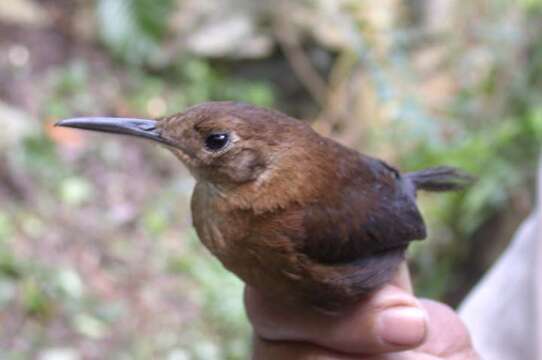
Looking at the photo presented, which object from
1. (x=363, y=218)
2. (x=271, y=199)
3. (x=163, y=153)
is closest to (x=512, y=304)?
(x=363, y=218)

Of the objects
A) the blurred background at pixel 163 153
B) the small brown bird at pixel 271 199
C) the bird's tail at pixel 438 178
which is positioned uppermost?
the blurred background at pixel 163 153

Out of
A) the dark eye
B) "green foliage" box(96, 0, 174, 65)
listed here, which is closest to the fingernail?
the dark eye

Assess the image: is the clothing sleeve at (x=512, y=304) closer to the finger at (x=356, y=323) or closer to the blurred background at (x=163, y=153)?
the finger at (x=356, y=323)

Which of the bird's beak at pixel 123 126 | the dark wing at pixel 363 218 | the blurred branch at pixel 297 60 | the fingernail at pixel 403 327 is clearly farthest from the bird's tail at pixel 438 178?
the blurred branch at pixel 297 60

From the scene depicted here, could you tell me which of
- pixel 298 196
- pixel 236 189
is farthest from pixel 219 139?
pixel 298 196

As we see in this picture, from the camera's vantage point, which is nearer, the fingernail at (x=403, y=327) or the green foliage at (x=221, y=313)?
the fingernail at (x=403, y=327)

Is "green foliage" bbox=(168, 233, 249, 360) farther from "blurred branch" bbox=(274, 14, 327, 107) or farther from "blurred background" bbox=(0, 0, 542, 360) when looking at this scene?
"blurred branch" bbox=(274, 14, 327, 107)

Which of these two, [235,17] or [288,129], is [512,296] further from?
[235,17]
